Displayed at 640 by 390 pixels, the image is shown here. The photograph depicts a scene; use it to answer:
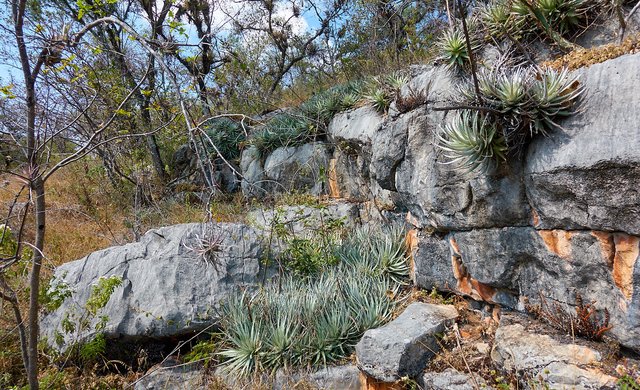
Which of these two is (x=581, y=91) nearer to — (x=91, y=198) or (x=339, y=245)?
(x=339, y=245)

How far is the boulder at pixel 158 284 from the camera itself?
407 cm

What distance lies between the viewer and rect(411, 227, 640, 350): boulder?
2.48 m

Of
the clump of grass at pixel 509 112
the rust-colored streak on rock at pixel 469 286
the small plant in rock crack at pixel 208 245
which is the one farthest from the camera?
the rust-colored streak on rock at pixel 469 286

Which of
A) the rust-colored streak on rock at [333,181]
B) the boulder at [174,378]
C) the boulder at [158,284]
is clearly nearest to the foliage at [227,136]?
the rust-colored streak on rock at [333,181]

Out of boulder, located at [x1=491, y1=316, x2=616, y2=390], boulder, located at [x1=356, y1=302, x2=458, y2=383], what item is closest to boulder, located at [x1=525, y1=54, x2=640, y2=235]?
boulder, located at [x1=491, y1=316, x2=616, y2=390]

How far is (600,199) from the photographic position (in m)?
2.51

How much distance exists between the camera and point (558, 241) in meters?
2.85

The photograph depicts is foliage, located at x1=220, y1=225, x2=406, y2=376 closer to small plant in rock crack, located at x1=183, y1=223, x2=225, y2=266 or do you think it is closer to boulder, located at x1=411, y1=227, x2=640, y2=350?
boulder, located at x1=411, y1=227, x2=640, y2=350

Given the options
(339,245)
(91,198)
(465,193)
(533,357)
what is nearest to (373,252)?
(339,245)

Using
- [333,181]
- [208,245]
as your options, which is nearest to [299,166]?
[333,181]

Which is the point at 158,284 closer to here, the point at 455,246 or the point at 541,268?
the point at 455,246

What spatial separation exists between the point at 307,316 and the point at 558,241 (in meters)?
2.32

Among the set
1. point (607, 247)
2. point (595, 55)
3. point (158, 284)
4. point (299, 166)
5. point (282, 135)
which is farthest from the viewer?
point (282, 135)

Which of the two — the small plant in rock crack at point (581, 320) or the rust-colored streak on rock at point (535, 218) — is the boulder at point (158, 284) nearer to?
the rust-colored streak on rock at point (535, 218)
